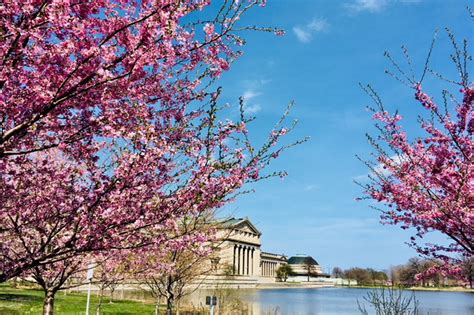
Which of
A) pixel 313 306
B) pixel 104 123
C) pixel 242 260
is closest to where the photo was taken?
pixel 104 123

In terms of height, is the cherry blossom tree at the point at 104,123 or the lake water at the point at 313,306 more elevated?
the cherry blossom tree at the point at 104,123

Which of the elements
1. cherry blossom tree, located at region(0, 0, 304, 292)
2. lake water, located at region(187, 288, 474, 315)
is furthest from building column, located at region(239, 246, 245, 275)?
cherry blossom tree, located at region(0, 0, 304, 292)

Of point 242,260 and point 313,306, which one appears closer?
point 313,306

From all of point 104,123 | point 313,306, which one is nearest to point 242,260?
point 313,306

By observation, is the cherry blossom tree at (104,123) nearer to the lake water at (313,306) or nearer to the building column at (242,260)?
the lake water at (313,306)

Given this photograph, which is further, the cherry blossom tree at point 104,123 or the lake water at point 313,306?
the lake water at point 313,306

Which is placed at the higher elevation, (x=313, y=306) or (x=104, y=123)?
(x=104, y=123)

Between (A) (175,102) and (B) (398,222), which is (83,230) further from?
(B) (398,222)

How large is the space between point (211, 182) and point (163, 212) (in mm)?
727

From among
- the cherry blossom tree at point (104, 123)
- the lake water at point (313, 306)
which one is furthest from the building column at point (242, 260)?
the cherry blossom tree at point (104, 123)

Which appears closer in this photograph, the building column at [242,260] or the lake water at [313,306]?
the lake water at [313,306]

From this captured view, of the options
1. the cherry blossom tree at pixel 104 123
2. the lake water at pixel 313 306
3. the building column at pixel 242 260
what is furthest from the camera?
the building column at pixel 242 260

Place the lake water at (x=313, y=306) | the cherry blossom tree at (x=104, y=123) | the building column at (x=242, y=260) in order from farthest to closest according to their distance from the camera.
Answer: the building column at (x=242, y=260) → the lake water at (x=313, y=306) → the cherry blossom tree at (x=104, y=123)

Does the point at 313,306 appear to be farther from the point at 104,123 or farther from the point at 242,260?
the point at 242,260
